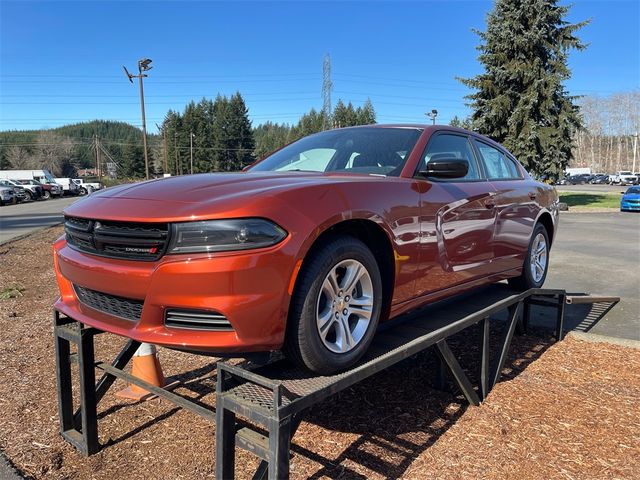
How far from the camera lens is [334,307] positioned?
8.31 ft

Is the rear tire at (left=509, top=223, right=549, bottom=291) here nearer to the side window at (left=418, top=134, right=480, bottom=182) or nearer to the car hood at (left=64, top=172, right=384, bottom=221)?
the side window at (left=418, top=134, right=480, bottom=182)

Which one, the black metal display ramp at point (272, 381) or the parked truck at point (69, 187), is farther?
the parked truck at point (69, 187)

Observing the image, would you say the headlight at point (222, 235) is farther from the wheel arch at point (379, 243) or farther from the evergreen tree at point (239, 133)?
Answer: the evergreen tree at point (239, 133)

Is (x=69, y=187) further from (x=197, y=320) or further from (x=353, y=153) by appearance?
(x=197, y=320)

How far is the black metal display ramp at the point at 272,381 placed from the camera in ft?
7.04

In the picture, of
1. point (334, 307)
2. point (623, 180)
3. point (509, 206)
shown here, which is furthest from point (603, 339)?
point (623, 180)

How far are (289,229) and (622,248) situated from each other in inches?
503

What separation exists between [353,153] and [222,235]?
1595 millimetres

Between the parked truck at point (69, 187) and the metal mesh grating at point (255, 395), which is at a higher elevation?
the parked truck at point (69, 187)

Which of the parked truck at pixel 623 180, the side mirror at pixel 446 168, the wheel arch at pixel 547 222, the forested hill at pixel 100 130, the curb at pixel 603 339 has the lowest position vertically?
the curb at pixel 603 339

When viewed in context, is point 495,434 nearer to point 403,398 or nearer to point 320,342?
A: point 403,398

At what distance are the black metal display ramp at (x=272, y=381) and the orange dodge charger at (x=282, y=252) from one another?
0.54 ft

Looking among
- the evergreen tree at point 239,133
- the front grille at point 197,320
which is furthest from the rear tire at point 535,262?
the evergreen tree at point 239,133

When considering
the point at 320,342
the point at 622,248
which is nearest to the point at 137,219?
the point at 320,342
